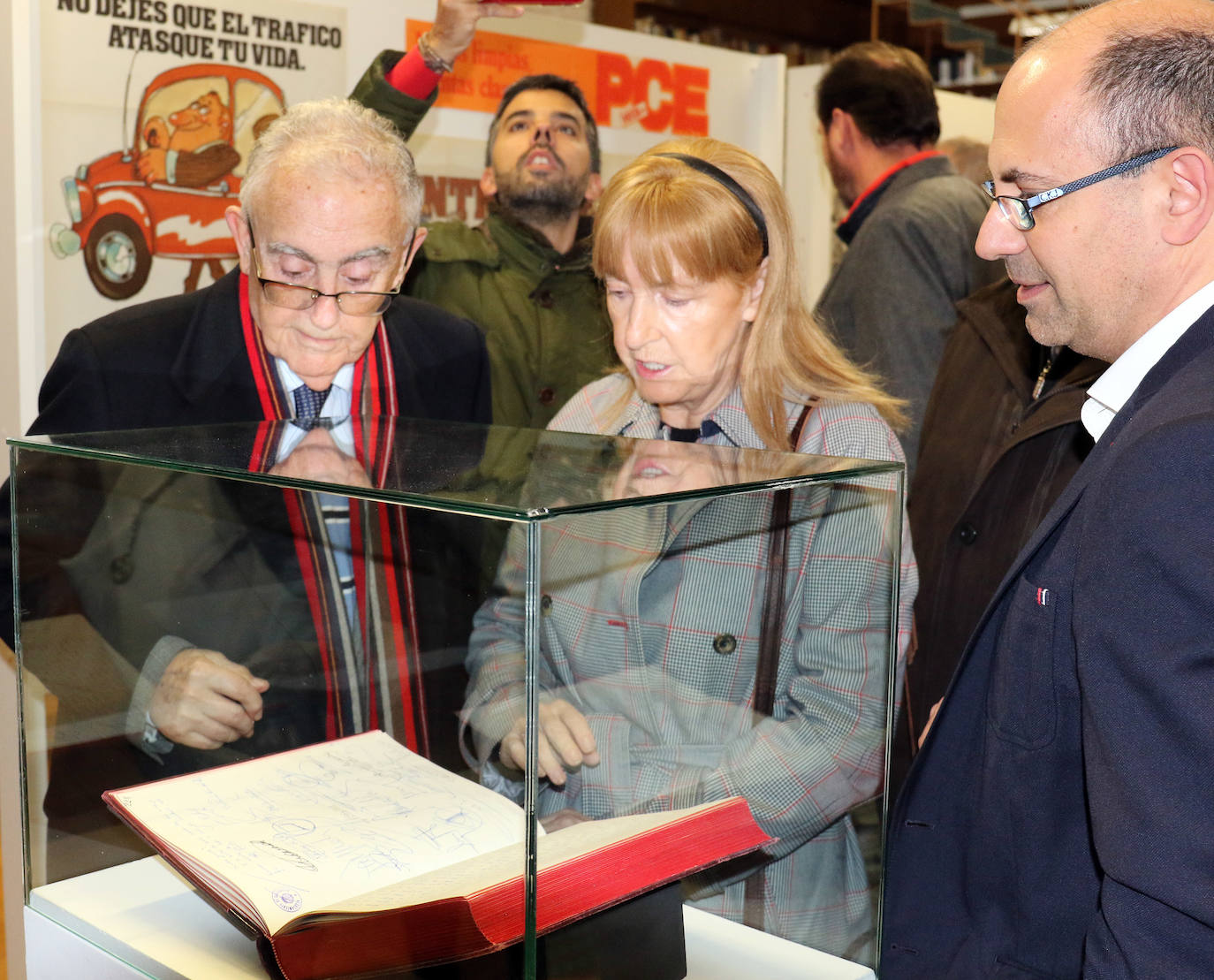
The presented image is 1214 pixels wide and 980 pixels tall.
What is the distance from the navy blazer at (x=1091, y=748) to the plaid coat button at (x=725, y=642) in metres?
0.27

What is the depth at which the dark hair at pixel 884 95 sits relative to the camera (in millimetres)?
3350

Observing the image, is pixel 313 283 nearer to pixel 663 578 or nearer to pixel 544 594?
pixel 663 578

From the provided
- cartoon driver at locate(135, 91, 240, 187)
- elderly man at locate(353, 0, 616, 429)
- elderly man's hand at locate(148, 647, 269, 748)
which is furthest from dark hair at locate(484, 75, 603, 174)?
elderly man's hand at locate(148, 647, 269, 748)

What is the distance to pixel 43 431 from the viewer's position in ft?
5.45

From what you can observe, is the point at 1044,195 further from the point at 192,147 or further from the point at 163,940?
the point at 192,147

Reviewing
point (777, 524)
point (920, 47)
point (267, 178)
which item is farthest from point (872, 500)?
point (920, 47)

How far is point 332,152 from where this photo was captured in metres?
Answer: 1.73

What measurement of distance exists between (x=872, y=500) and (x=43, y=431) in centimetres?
113

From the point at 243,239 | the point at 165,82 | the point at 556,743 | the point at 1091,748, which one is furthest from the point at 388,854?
the point at 165,82

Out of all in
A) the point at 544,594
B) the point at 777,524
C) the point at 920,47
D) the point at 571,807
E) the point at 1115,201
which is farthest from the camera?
the point at 920,47

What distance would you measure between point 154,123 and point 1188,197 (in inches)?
74.1

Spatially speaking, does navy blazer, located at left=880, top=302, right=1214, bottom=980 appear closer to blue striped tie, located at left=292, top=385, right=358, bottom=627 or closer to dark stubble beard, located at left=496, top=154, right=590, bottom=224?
blue striped tie, located at left=292, top=385, right=358, bottom=627

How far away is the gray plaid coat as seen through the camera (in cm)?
91

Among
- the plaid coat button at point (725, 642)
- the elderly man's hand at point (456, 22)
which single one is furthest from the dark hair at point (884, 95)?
the plaid coat button at point (725, 642)
